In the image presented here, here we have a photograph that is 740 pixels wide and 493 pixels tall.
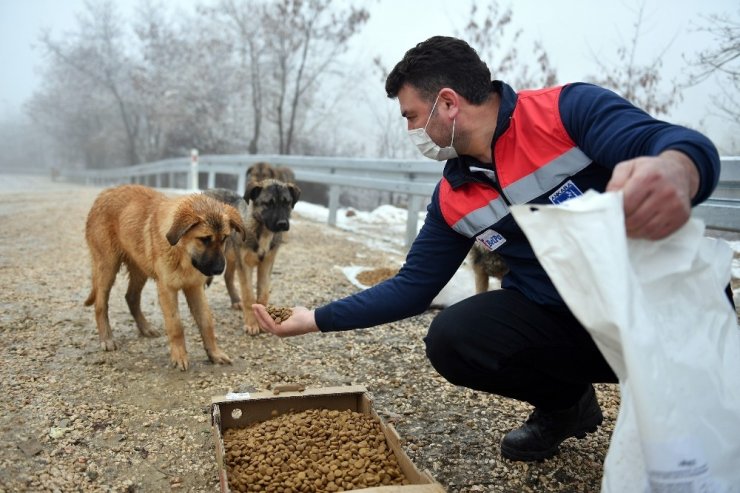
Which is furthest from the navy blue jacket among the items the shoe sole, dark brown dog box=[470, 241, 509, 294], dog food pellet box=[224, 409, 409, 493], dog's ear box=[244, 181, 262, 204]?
dog's ear box=[244, 181, 262, 204]

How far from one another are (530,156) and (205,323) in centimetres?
300

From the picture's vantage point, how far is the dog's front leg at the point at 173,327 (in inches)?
174

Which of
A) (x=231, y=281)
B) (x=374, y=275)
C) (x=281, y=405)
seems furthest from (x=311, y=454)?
(x=374, y=275)

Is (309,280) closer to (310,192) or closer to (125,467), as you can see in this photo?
(125,467)

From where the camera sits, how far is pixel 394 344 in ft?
16.0

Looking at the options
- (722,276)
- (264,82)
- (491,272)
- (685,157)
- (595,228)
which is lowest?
(491,272)

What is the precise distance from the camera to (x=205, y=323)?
4559 millimetres

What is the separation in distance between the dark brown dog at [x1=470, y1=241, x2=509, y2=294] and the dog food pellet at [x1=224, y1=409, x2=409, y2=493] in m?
2.69

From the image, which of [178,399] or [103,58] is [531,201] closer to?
[178,399]

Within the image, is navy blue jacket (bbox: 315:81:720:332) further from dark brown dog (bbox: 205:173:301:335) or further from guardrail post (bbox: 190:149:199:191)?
guardrail post (bbox: 190:149:199:191)

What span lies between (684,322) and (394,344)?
3.21 metres

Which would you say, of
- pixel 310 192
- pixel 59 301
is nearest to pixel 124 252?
pixel 59 301

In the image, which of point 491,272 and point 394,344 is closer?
point 394,344

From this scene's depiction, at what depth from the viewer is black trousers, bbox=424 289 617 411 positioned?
2689 mm
